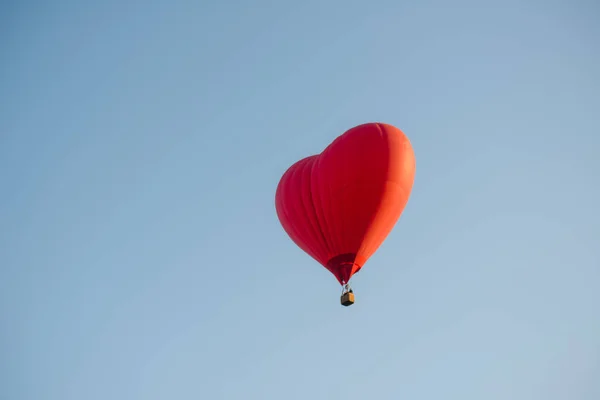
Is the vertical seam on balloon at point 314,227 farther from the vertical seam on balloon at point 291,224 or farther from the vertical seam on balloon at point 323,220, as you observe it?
the vertical seam on balloon at point 291,224

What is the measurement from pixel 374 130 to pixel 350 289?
4734 mm

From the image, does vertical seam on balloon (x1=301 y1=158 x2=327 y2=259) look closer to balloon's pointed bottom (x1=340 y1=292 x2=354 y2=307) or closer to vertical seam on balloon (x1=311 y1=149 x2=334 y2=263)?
vertical seam on balloon (x1=311 y1=149 x2=334 y2=263)

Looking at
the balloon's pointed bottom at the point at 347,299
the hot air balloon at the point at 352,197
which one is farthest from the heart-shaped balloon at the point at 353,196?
the balloon's pointed bottom at the point at 347,299

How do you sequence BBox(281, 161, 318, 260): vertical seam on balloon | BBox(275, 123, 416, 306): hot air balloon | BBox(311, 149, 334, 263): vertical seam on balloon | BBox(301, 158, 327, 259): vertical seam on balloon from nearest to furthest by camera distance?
BBox(275, 123, 416, 306): hot air balloon, BBox(311, 149, 334, 263): vertical seam on balloon, BBox(301, 158, 327, 259): vertical seam on balloon, BBox(281, 161, 318, 260): vertical seam on balloon

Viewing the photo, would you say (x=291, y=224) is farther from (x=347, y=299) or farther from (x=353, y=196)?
(x=347, y=299)

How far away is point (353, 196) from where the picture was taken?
17.9 metres

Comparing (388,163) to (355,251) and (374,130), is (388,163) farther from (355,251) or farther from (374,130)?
(355,251)

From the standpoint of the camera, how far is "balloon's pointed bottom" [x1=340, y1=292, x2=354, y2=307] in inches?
682

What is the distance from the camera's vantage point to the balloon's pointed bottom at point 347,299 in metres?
17.3

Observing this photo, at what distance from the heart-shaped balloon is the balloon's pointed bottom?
0.49 m

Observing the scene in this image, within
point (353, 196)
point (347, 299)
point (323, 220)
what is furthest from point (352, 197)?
point (347, 299)

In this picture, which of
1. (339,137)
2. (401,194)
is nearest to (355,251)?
(401,194)

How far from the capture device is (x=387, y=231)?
18750 millimetres

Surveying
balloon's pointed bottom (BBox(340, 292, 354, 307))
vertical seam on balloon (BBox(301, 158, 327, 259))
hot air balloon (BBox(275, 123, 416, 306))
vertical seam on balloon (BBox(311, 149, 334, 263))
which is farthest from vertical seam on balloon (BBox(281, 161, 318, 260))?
balloon's pointed bottom (BBox(340, 292, 354, 307))
